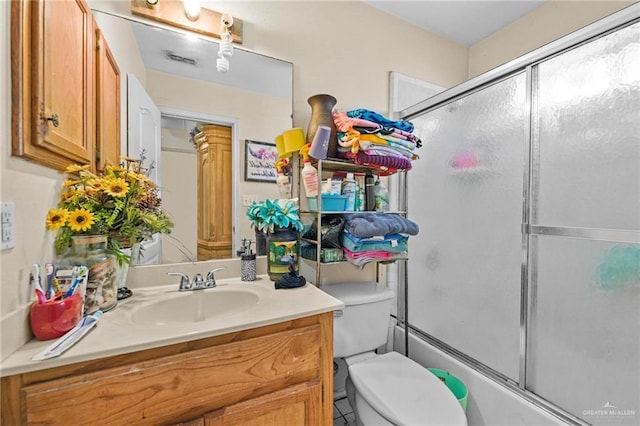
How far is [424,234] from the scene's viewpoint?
1.86 meters

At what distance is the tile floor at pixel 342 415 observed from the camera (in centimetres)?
149

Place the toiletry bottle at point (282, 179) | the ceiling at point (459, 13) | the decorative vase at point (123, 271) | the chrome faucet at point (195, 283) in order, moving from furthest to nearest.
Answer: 1. the ceiling at point (459, 13)
2. the toiletry bottle at point (282, 179)
3. the chrome faucet at point (195, 283)
4. the decorative vase at point (123, 271)

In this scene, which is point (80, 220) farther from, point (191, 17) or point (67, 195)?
point (191, 17)

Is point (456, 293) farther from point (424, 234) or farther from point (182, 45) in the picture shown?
point (182, 45)

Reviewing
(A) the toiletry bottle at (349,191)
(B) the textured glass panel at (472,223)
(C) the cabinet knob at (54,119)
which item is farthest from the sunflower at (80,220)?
(B) the textured glass panel at (472,223)

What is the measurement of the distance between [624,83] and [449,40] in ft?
4.62

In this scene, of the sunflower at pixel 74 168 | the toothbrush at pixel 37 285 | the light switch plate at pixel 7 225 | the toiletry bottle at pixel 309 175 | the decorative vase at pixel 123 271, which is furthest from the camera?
the toiletry bottle at pixel 309 175

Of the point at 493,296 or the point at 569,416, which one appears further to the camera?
the point at 493,296

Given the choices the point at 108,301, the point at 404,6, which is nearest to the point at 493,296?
the point at 108,301

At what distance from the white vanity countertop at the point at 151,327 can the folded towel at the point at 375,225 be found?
1.15ft

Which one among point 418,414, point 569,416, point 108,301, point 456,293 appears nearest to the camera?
point 108,301

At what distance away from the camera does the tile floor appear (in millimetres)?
1486

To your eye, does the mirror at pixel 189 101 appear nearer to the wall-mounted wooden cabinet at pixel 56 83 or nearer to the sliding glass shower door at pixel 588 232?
the wall-mounted wooden cabinet at pixel 56 83

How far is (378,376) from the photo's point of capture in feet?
3.98
